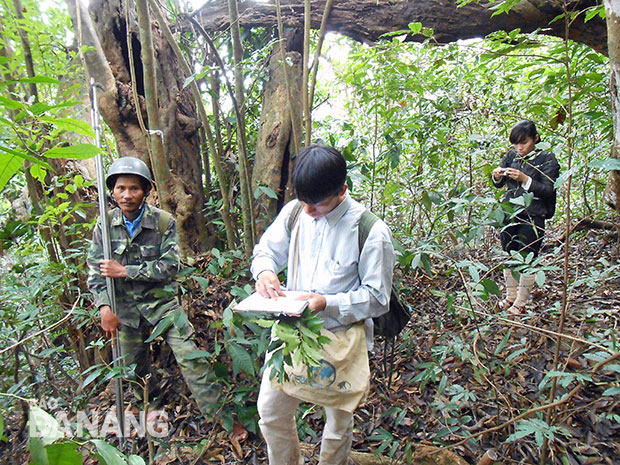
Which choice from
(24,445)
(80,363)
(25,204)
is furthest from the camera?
(25,204)

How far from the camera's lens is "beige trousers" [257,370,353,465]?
5.90 ft

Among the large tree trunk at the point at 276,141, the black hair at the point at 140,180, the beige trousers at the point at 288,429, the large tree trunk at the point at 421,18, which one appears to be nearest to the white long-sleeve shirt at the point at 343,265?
the beige trousers at the point at 288,429

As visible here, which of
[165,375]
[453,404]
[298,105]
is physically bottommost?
[165,375]

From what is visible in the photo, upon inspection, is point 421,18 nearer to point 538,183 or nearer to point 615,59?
point 538,183

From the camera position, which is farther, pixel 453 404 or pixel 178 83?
pixel 178 83

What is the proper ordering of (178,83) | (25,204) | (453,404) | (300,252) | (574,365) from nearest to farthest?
1. (300,252)
2. (453,404)
3. (574,365)
4. (25,204)
5. (178,83)

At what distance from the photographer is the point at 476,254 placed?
3.78 m

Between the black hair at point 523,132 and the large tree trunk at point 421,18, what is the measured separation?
136 centimetres

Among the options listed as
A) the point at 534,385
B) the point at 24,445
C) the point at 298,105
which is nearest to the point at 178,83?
the point at 298,105

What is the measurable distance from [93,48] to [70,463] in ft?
10.5

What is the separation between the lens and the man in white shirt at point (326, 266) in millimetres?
1558

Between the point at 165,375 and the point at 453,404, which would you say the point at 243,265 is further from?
the point at 453,404

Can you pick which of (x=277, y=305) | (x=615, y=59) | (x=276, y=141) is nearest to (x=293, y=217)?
(x=277, y=305)

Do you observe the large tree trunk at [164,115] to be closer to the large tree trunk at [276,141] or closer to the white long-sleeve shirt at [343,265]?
the large tree trunk at [276,141]
